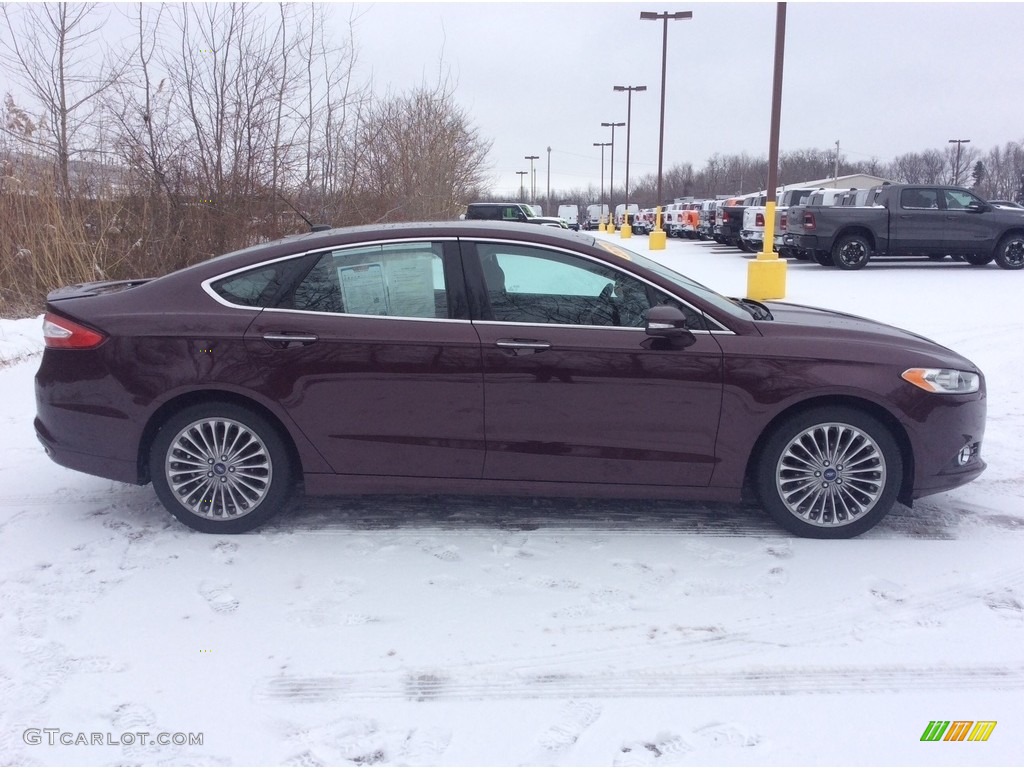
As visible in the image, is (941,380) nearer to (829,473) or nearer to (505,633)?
(829,473)

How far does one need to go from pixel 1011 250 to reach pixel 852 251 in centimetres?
349

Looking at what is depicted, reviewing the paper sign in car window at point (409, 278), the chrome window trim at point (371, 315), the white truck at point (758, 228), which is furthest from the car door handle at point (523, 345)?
the white truck at point (758, 228)

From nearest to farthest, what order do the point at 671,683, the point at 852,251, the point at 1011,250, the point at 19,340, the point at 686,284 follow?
the point at 671,683 < the point at 686,284 < the point at 19,340 < the point at 1011,250 < the point at 852,251

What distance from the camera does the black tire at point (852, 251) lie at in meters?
18.8

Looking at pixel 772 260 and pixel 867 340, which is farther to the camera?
pixel 772 260

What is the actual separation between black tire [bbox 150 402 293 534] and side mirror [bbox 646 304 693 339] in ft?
6.51

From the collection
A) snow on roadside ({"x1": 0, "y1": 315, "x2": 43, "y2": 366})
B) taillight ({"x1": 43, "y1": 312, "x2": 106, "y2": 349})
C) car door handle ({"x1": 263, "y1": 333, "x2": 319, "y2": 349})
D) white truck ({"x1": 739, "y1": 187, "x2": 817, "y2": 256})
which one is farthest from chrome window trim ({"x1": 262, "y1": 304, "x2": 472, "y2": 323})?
white truck ({"x1": 739, "y1": 187, "x2": 817, "y2": 256})

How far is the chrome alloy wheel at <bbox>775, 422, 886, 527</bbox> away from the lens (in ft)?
14.0

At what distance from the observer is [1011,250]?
18.8 metres

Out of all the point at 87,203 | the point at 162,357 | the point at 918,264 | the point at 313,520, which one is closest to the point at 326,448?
the point at 313,520

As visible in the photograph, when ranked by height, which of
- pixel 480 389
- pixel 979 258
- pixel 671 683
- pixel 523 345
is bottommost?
pixel 671 683

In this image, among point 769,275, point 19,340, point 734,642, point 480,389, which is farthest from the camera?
point 769,275

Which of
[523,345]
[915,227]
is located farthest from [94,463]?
[915,227]

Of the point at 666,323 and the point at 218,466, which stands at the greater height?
the point at 666,323
